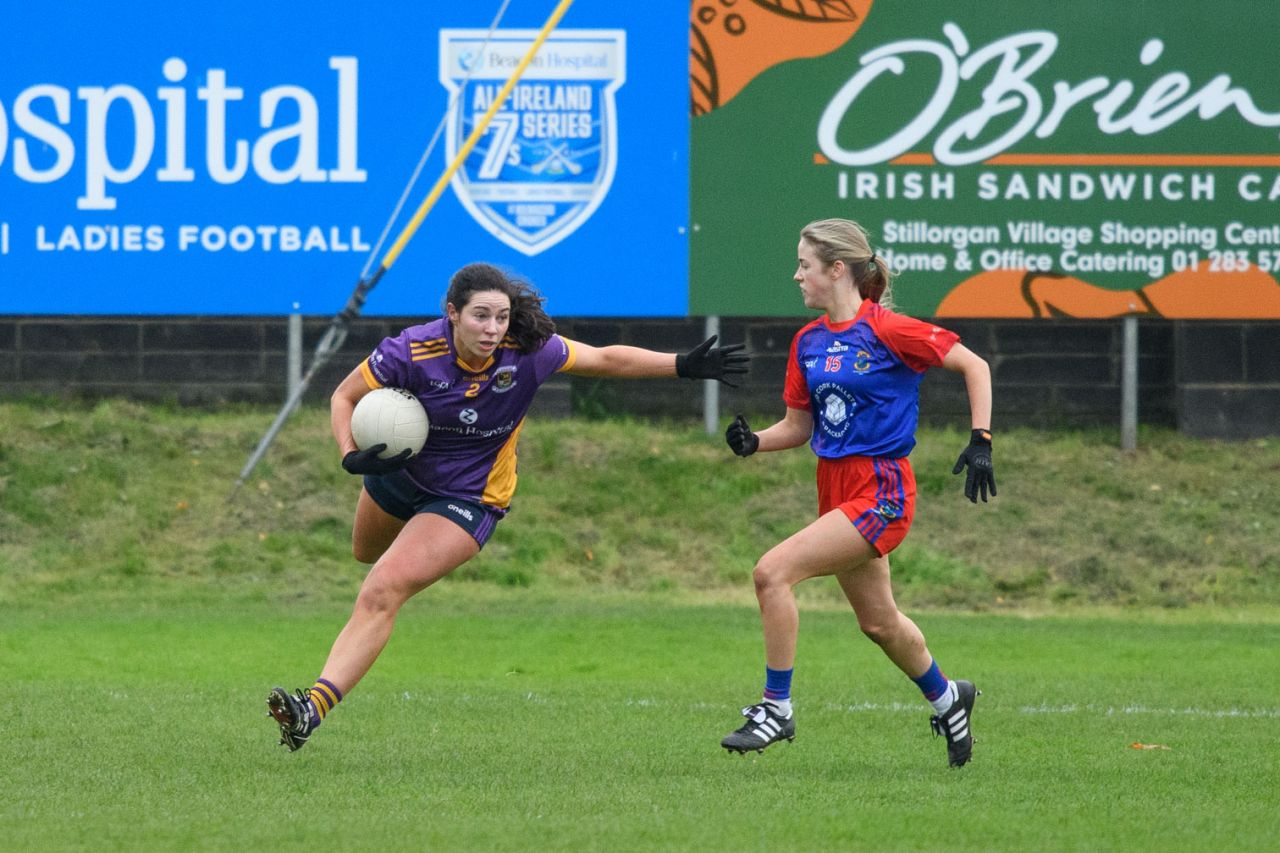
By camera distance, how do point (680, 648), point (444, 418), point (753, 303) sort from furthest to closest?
point (753, 303)
point (680, 648)
point (444, 418)

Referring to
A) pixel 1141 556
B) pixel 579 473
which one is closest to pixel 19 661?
pixel 579 473

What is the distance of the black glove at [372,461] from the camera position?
6754 millimetres

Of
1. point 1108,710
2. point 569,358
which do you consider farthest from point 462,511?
point 1108,710

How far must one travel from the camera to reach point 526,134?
15094 millimetres

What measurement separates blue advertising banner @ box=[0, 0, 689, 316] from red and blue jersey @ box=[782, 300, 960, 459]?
8036 millimetres

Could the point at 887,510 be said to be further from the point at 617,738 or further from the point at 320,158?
the point at 320,158

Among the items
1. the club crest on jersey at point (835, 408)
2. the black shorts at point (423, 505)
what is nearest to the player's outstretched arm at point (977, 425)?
the club crest on jersey at point (835, 408)

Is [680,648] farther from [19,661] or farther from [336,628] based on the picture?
[19,661]

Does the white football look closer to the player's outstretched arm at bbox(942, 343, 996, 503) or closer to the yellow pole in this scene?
the player's outstretched arm at bbox(942, 343, 996, 503)

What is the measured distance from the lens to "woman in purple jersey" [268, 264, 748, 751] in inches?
272

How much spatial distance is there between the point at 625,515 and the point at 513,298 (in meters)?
8.00

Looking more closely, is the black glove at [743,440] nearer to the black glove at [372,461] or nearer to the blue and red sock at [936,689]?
the blue and red sock at [936,689]

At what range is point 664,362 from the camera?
7320 mm

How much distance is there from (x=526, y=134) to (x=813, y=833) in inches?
404
